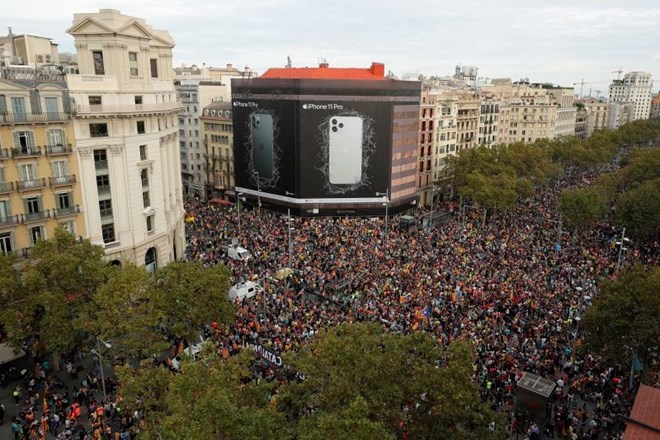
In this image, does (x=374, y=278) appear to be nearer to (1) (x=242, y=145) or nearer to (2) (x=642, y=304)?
(2) (x=642, y=304)

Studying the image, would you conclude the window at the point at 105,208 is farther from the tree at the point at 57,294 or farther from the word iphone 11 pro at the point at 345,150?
the word iphone 11 pro at the point at 345,150

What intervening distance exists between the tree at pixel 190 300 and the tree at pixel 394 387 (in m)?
9.83

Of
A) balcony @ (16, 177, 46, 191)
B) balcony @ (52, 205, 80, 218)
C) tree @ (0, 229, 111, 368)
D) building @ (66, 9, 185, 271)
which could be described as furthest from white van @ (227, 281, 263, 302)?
balcony @ (16, 177, 46, 191)

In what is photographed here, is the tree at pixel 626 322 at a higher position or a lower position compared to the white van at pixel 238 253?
higher

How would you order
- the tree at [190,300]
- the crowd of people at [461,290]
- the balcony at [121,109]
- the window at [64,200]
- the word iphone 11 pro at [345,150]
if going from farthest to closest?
the word iphone 11 pro at [345,150]
the window at [64,200]
the balcony at [121,109]
the crowd of people at [461,290]
the tree at [190,300]

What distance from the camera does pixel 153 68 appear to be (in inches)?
2025

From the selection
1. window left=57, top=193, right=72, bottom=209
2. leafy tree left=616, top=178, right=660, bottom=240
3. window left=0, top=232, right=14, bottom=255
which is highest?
window left=57, top=193, right=72, bottom=209

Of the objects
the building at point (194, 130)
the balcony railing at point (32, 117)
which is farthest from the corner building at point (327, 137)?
the balcony railing at point (32, 117)

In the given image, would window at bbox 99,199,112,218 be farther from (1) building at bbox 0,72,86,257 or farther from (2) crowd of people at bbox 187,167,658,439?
(2) crowd of people at bbox 187,167,658,439

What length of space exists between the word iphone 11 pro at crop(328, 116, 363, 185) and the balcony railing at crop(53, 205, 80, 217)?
123 feet

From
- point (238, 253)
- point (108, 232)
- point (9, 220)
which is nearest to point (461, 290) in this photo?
point (238, 253)

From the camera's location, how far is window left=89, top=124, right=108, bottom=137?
43.2 m

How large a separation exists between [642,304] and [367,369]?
721 inches

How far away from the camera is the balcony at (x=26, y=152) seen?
126 feet
